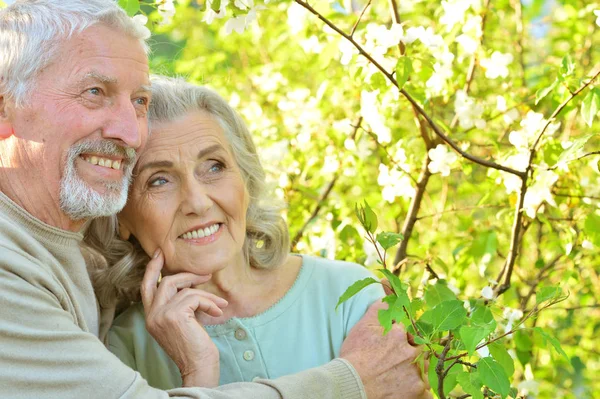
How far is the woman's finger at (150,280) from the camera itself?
2.55 metres

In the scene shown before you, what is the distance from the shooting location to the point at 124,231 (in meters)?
2.77

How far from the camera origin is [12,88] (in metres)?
2.23

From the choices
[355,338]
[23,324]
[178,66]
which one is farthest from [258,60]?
[23,324]

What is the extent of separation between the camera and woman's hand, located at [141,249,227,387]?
2.40 m

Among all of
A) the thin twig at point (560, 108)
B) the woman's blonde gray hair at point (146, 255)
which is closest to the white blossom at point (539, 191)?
the thin twig at point (560, 108)

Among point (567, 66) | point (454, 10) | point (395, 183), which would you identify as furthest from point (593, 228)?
point (454, 10)

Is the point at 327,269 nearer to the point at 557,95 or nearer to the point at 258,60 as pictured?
the point at 557,95

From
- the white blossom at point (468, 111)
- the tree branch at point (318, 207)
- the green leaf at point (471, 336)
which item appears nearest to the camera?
the green leaf at point (471, 336)

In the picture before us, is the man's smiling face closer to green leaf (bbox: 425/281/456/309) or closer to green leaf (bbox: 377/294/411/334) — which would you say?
green leaf (bbox: 377/294/411/334)

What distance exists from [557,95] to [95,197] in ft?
5.13

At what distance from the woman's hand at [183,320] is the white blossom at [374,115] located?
985 mm

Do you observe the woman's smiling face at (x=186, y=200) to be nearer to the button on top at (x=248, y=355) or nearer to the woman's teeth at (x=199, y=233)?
the woman's teeth at (x=199, y=233)

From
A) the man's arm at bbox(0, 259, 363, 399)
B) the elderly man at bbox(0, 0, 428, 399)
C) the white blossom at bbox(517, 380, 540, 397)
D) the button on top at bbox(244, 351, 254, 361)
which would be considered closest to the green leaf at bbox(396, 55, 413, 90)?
the elderly man at bbox(0, 0, 428, 399)

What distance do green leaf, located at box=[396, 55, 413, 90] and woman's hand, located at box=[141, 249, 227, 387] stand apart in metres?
0.87
